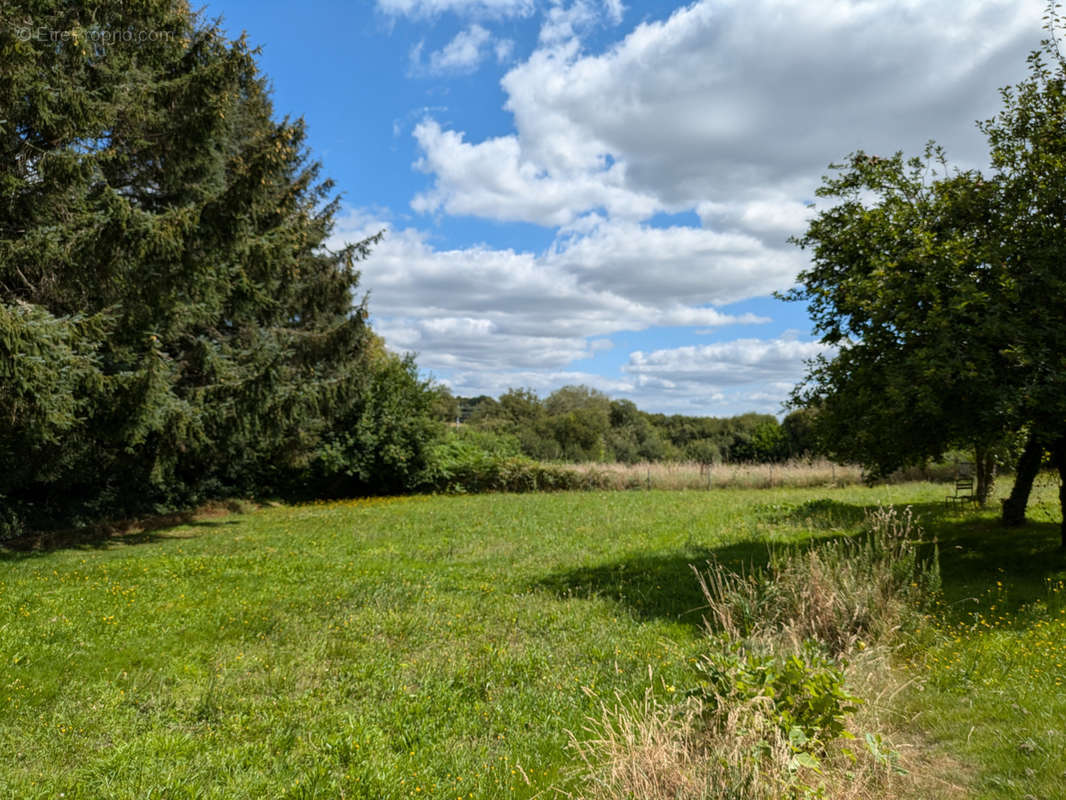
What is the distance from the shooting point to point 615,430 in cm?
6662

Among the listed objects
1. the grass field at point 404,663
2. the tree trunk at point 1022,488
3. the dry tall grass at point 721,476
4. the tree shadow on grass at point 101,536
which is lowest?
the tree shadow on grass at point 101,536

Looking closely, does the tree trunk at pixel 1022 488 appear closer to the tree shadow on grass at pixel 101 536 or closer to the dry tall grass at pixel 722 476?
the dry tall grass at pixel 722 476

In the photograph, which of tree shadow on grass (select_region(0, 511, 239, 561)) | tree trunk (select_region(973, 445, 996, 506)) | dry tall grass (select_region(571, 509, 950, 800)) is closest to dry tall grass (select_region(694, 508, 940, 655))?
dry tall grass (select_region(571, 509, 950, 800))

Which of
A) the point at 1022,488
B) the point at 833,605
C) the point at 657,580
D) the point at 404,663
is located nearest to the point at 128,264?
the point at 404,663

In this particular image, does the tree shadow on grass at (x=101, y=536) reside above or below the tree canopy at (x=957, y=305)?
below

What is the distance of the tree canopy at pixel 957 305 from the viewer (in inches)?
316

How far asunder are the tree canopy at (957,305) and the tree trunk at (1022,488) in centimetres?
4

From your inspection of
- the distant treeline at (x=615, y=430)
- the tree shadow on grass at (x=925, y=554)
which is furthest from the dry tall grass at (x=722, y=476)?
the tree shadow on grass at (x=925, y=554)

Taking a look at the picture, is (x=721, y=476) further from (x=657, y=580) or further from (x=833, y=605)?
(x=833, y=605)

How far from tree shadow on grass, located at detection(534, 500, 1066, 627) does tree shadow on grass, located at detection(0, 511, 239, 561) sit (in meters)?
11.4

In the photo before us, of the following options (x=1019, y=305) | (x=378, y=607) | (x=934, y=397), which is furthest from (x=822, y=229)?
(x=378, y=607)

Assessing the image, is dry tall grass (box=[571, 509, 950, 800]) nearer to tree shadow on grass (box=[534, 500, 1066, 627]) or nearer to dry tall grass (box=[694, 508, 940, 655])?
dry tall grass (box=[694, 508, 940, 655])

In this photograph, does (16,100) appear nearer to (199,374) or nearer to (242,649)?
(199,374)

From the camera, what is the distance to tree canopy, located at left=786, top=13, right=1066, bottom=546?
26.3 ft
